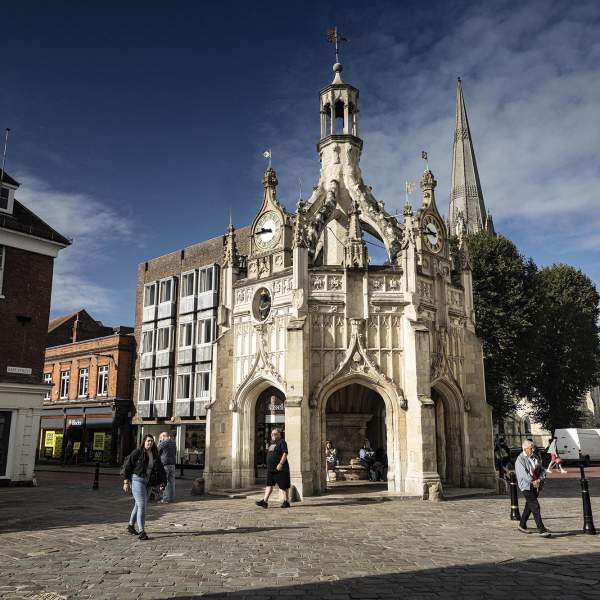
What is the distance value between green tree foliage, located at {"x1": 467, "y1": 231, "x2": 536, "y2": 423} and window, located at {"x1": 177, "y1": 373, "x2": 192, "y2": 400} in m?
18.9

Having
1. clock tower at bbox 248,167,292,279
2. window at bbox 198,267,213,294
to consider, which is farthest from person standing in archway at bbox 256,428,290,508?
window at bbox 198,267,213,294

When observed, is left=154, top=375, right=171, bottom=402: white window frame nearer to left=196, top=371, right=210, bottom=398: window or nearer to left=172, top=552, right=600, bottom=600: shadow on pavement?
left=196, top=371, right=210, bottom=398: window

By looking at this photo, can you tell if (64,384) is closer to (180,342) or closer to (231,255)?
(180,342)

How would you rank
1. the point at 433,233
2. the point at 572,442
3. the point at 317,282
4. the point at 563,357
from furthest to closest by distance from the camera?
the point at 572,442
the point at 563,357
the point at 433,233
the point at 317,282

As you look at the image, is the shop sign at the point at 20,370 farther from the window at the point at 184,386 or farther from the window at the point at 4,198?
the window at the point at 184,386

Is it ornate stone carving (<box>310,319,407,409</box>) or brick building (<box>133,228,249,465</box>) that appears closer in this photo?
ornate stone carving (<box>310,319,407,409</box>)

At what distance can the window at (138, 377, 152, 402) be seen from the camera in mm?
40500

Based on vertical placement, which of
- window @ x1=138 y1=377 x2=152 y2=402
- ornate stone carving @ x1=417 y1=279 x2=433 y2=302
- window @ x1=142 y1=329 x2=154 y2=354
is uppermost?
window @ x1=142 y1=329 x2=154 y2=354

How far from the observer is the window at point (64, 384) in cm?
4544

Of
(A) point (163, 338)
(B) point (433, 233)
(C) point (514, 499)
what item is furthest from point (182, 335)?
(C) point (514, 499)

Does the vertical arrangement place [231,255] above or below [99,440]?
above

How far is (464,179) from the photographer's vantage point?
3642 inches

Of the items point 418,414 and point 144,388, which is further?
point 144,388

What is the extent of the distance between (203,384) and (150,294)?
378 inches
